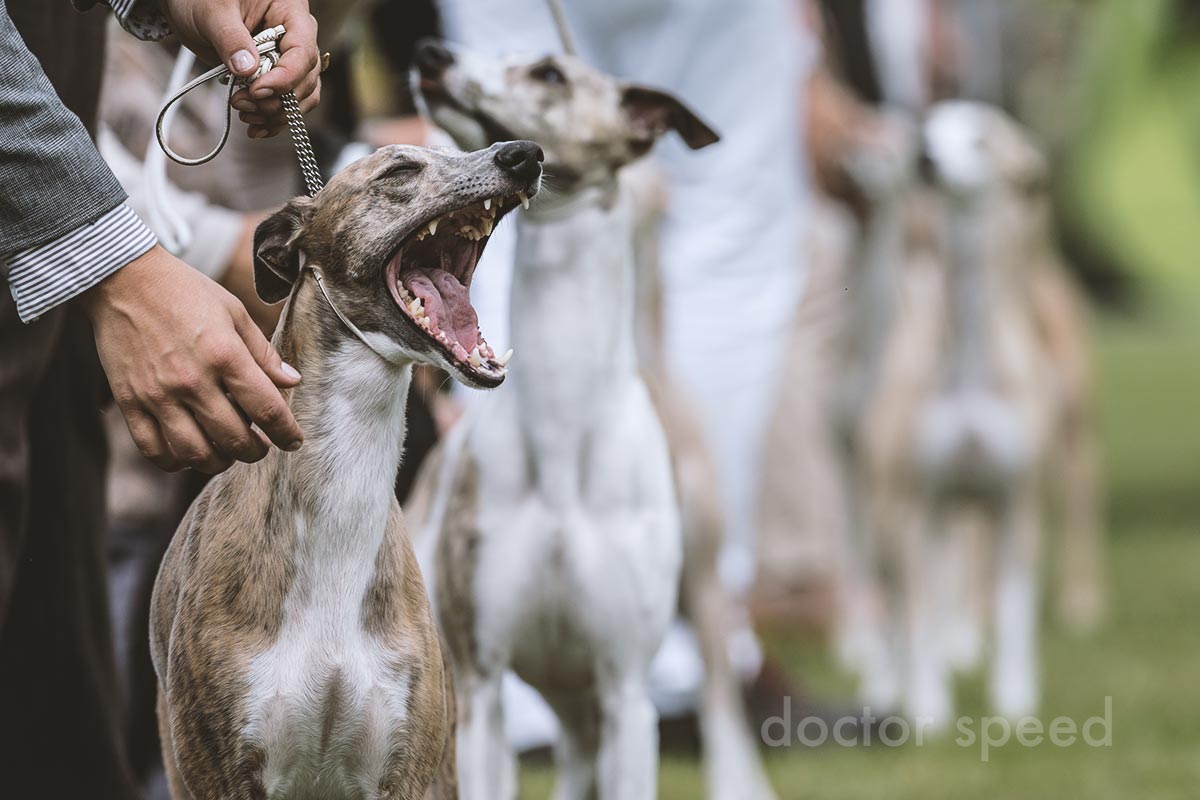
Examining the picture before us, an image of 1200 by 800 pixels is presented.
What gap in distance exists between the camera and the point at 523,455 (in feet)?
10.2

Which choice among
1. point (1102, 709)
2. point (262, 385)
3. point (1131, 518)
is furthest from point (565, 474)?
point (1131, 518)

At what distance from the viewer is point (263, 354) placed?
74.7 inches

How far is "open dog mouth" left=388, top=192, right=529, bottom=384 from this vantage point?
6.38 feet

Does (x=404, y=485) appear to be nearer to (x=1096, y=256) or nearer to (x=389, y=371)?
(x=389, y=371)

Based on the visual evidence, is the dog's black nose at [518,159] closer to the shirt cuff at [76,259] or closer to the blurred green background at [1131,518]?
the shirt cuff at [76,259]

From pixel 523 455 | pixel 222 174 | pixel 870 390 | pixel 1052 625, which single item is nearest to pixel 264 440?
pixel 523 455

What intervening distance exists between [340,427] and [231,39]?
0.49 m

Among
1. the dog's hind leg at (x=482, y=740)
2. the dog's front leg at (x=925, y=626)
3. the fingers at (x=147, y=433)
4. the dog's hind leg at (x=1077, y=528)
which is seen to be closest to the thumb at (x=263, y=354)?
the fingers at (x=147, y=433)

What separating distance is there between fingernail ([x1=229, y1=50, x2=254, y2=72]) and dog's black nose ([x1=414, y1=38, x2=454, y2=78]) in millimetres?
1061

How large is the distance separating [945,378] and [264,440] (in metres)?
4.56

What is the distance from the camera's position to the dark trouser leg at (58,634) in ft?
9.77

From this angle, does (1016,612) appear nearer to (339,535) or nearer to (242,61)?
(339,535)

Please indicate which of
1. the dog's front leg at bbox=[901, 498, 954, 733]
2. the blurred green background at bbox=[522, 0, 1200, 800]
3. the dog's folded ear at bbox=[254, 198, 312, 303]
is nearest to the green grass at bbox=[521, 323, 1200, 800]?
the blurred green background at bbox=[522, 0, 1200, 800]

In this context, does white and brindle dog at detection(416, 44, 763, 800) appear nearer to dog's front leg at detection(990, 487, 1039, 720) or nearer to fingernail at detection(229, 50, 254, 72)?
fingernail at detection(229, 50, 254, 72)
